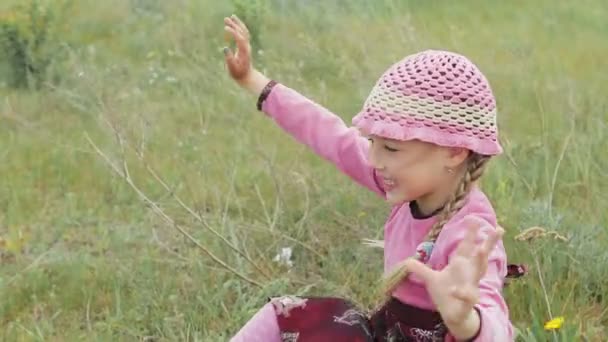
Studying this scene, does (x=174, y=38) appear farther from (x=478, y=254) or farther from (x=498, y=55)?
(x=478, y=254)

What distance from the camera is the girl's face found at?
83.7 inches

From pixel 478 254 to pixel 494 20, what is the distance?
17.0 feet

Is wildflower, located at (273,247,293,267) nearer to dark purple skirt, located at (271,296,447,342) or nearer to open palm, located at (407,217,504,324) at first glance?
dark purple skirt, located at (271,296,447,342)

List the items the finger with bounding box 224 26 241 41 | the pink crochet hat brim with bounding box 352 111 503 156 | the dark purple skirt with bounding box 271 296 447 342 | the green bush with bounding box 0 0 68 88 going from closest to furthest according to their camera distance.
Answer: the pink crochet hat brim with bounding box 352 111 503 156
the dark purple skirt with bounding box 271 296 447 342
the finger with bounding box 224 26 241 41
the green bush with bounding box 0 0 68 88

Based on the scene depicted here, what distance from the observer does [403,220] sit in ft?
7.66

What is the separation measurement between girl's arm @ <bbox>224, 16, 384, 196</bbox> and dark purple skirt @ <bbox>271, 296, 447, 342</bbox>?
0.31m

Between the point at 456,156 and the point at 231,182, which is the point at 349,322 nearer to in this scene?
the point at 456,156

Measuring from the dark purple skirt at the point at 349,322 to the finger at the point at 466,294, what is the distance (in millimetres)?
514

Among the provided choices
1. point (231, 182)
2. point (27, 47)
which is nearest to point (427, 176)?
point (231, 182)

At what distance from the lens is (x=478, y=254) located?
167cm

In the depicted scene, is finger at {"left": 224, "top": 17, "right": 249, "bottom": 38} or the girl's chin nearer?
the girl's chin

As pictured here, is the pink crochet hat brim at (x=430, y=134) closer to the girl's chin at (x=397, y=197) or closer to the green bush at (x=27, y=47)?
the girl's chin at (x=397, y=197)

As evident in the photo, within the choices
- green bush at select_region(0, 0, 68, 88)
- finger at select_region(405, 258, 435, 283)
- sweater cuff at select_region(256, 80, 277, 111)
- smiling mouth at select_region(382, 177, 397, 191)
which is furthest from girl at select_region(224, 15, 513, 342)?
green bush at select_region(0, 0, 68, 88)

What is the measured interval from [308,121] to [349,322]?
498 millimetres
